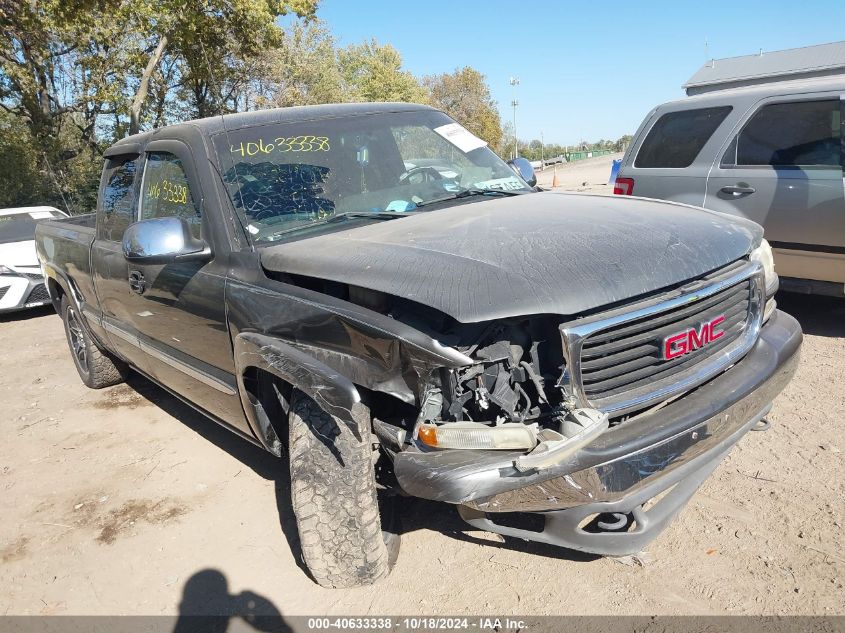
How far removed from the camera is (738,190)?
5.29 metres

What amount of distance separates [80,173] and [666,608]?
24.2 m

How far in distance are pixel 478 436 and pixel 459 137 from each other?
2280 millimetres

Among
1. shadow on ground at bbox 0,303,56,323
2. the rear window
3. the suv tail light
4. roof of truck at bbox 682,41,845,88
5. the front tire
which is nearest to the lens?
the front tire

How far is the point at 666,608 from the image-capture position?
2389mm

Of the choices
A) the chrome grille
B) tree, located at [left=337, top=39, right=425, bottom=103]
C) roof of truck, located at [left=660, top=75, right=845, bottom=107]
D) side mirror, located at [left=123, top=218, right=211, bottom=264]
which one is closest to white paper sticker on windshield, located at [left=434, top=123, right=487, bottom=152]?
side mirror, located at [left=123, top=218, right=211, bottom=264]

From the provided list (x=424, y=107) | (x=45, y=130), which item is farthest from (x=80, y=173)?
(x=424, y=107)

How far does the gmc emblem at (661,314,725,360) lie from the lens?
2.25 meters

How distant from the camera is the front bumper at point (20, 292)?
861 cm

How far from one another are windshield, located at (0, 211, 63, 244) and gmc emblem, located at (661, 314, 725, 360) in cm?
935

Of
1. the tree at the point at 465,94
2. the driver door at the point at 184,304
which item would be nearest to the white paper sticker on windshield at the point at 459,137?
the driver door at the point at 184,304

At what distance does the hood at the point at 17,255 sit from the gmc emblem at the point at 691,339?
9011mm

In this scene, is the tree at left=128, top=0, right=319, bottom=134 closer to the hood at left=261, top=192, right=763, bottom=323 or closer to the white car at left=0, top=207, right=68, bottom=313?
the white car at left=0, top=207, right=68, bottom=313

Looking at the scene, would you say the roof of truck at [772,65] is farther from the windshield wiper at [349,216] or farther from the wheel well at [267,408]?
the wheel well at [267,408]

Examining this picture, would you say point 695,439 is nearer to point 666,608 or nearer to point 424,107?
point 666,608
